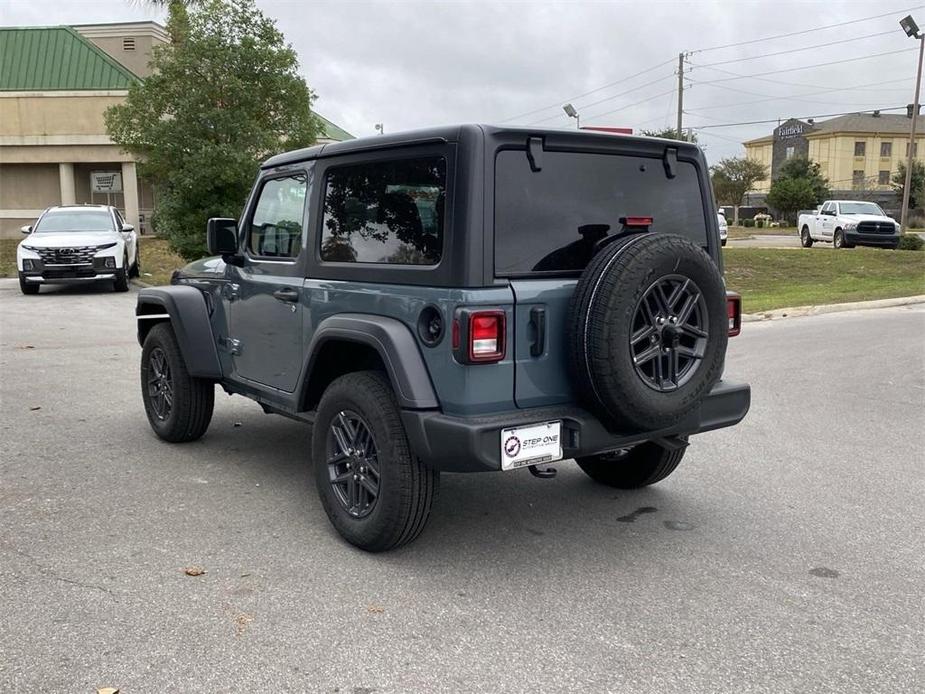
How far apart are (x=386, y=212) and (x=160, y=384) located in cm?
289

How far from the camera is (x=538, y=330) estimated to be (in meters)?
3.80

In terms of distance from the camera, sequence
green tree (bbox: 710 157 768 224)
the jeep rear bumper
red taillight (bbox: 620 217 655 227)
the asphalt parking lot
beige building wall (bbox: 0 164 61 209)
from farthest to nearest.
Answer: green tree (bbox: 710 157 768 224) → beige building wall (bbox: 0 164 61 209) → red taillight (bbox: 620 217 655 227) → the jeep rear bumper → the asphalt parking lot

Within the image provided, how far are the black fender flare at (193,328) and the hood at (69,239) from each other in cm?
1150

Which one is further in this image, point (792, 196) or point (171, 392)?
point (792, 196)

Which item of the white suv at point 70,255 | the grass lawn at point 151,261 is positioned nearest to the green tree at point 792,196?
the grass lawn at point 151,261

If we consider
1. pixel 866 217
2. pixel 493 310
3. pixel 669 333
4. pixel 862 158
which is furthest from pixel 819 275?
pixel 862 158

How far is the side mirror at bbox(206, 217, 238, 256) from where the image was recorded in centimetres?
531

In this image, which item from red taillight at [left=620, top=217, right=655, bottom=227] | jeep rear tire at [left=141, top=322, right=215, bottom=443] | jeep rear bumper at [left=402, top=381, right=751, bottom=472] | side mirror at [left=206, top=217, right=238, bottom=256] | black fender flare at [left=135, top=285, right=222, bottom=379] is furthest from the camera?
jeep rear tire at [left=141, top=322, right=215, bottom=443]

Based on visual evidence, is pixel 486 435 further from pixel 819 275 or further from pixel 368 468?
pixel 819 275

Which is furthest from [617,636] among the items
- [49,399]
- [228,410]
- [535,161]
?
[49,399]

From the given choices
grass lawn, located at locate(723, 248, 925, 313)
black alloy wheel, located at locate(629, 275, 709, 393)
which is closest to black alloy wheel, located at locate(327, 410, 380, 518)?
black alloy wheel, located at locate(629, 275, 709, 393)

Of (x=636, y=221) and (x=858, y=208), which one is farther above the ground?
(x=858, y=208)

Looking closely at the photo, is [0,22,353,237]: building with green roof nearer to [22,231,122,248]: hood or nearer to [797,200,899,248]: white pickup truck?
[22,231,122,248]: hood

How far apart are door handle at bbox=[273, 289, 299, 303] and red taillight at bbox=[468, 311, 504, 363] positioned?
1427mm
